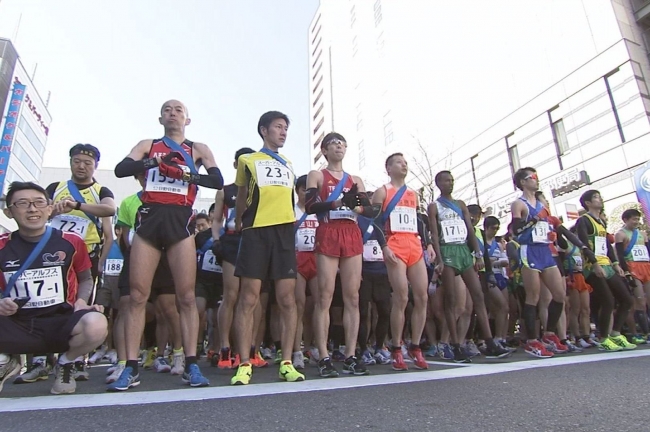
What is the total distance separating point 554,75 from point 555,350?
58.6ft

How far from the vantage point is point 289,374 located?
3.18 metres

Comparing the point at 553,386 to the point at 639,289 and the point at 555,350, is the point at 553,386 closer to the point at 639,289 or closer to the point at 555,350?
the point at 555,350

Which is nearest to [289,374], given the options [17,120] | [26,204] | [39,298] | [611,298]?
[39,298]

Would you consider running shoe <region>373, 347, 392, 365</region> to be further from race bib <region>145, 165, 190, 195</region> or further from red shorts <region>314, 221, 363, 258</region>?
race bib <region>145, 165, 190, 195</region>

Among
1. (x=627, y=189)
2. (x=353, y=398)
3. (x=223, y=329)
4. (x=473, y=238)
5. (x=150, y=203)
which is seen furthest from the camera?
(x=627, y=189)

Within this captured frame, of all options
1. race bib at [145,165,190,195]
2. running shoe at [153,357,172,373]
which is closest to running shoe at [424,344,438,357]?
running shoe at [153,357,172,373]

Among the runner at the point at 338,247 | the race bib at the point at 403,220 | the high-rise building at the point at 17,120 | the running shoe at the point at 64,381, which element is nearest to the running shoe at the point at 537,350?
the race bib at the point at 403,220

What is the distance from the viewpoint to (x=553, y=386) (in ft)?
8.54

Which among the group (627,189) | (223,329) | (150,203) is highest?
(627,189)

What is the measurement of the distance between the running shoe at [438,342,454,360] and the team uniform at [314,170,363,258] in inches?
76.8

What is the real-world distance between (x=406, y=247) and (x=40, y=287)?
119 inches

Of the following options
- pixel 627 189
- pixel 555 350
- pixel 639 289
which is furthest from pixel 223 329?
pixel 627 189

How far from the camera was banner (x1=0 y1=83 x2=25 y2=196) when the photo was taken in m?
40.1

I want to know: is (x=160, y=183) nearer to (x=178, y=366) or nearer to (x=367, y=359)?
(x=178, y=366)
